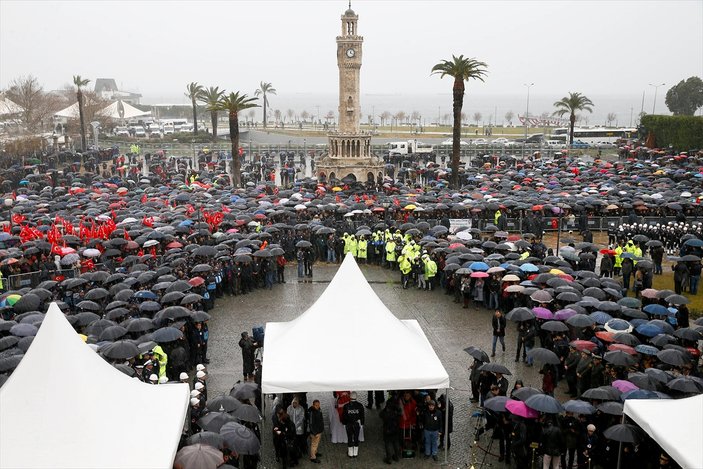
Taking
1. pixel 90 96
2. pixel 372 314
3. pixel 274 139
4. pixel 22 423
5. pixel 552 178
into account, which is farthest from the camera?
pixel 274 139

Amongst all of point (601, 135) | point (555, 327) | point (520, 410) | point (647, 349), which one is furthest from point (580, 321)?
point (601, 135)

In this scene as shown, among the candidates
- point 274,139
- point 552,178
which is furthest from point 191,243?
point 274,139

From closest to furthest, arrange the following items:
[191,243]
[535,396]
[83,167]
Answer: [535,396]
[191,243]
[83,167]

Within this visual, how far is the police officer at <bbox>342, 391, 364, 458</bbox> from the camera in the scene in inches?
534

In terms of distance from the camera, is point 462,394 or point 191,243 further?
point 191,243

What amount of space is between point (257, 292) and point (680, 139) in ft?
188

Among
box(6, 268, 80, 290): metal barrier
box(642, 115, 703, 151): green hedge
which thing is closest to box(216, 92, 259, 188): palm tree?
box(6, 268, 80, 290): metal barrier

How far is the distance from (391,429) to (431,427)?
778 millimetres

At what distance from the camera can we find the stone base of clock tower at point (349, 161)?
185 ft

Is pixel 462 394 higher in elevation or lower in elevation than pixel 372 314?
lower

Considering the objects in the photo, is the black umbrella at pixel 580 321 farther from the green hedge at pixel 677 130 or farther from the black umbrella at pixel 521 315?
the green hedge at pixel 677 130

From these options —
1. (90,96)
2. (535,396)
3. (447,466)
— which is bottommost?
(447,466)

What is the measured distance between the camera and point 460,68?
154 ft

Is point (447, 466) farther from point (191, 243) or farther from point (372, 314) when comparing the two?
point (191, 243)
